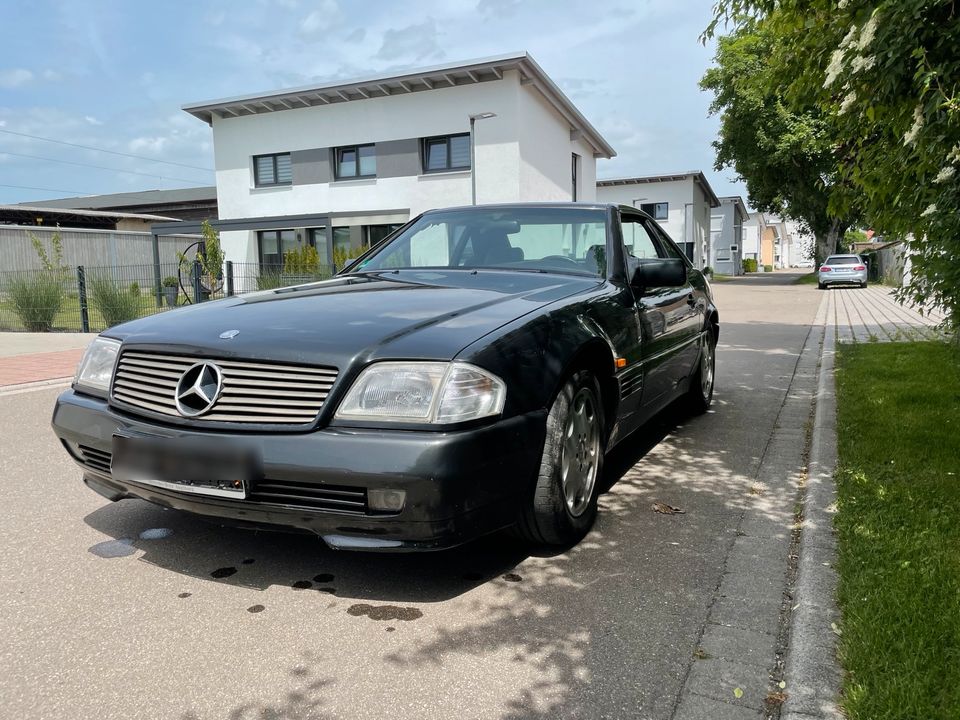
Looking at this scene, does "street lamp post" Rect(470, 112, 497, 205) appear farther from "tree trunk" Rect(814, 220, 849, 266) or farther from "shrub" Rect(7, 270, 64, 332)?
"tree trunk" Rect(814, 220, 849, 266)

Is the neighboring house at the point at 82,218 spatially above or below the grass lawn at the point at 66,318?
above

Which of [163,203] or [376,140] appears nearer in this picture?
[376,140]

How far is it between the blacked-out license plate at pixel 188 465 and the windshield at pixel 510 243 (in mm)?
2067

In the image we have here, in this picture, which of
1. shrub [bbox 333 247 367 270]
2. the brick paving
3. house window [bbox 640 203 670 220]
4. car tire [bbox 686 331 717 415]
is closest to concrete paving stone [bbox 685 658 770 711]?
car tire [bbox 686 331 717 415]

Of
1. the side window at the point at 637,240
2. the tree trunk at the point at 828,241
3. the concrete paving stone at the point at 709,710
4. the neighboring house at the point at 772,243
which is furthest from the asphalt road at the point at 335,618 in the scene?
the neighboring house at the point at 772,243

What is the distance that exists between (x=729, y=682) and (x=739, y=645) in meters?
0.25

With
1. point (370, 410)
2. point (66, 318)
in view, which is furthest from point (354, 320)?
point (66, 318)

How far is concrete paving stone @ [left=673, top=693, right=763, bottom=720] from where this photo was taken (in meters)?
2.17

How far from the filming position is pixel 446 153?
87.7ft

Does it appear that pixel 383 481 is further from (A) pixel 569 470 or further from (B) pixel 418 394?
(A) pixel 569 470

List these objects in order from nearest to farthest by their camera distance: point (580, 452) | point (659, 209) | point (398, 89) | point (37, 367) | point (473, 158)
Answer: point (580, 452)
point (37, 367)
point (473, 158)
point (398, 89)
point (659, 209)

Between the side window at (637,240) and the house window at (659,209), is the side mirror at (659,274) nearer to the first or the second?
the side window at (637,240)

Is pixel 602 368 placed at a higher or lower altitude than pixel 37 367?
higher

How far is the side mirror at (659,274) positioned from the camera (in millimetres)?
4074
